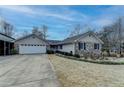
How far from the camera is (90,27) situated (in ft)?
107

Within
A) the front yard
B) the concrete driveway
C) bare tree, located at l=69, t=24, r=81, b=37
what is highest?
bare tree, located at l=69, t=24, r=81, b=37

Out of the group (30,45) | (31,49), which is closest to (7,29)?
(30,45)

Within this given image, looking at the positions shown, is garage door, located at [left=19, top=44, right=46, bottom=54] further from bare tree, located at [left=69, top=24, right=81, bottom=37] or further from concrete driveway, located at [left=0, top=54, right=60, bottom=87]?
concrete driveway, located at [left=0, top=54, right=60, bottom=87]

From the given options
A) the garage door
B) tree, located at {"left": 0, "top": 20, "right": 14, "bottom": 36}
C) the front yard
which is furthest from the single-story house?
the front yard

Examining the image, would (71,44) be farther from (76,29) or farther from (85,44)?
(76,29)

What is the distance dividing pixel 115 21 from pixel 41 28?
46.1 ft

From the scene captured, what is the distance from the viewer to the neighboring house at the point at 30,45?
28922 mm

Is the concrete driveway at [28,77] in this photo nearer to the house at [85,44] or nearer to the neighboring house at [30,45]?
the house at [85,44]

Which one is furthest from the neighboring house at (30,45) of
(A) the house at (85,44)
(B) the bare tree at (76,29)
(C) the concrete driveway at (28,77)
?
(C) the concrete driveway at (28,77)

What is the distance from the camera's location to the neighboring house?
94.9 ft

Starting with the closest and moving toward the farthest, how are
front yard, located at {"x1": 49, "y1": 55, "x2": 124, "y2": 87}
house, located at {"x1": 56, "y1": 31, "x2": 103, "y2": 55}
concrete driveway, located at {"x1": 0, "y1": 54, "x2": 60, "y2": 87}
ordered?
1. concrete driveway, located at {"x1": 0, "y1": 54, "x2": 60, "y2": 87}
2. front yard, located at {"x1": 49, "y1": 55, "x2": 124, "y2": 87}
3. house, located at {"x1": 56, "y1": 31, "x2": 103, "y2": 55}
